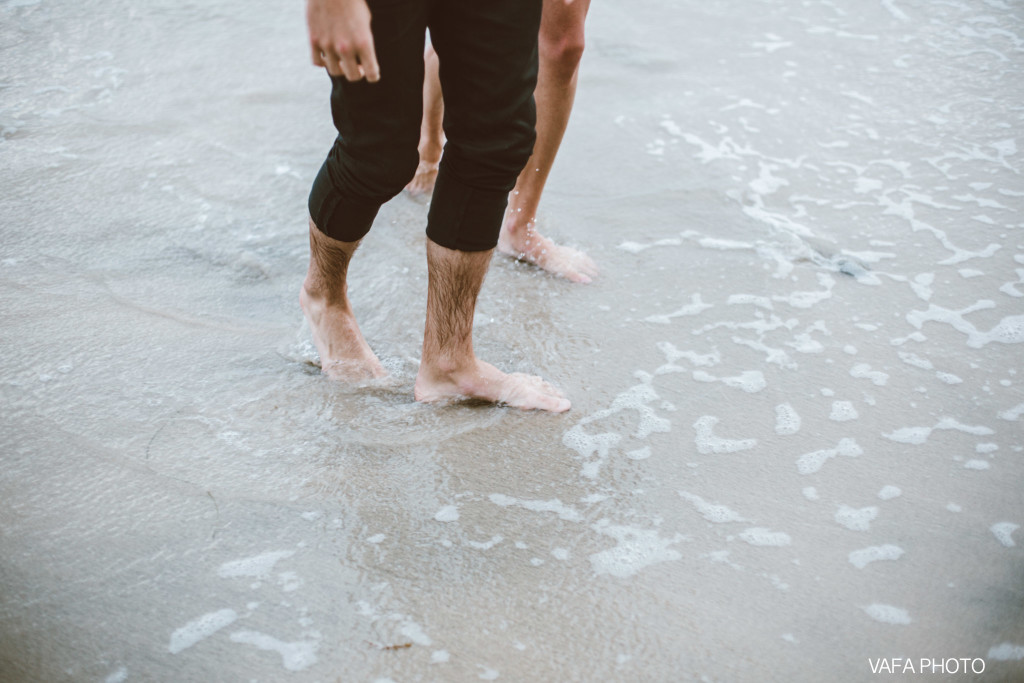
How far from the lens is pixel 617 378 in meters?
2.01

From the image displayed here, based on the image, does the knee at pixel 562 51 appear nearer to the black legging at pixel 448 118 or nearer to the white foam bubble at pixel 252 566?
the black legging at pixel 448 118

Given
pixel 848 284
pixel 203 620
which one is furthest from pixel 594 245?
pixel 203 620

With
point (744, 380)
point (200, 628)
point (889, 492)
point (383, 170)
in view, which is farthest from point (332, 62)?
point (889, 492)

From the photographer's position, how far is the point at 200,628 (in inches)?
50.0

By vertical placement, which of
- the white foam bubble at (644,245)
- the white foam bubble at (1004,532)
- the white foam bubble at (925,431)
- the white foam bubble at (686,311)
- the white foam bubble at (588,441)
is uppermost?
the white foam bubble at (644,245)

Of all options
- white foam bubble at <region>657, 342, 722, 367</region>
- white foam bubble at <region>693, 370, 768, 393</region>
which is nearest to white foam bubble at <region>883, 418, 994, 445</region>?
white foam bubble at <region>693, 370, 768, 393</region>

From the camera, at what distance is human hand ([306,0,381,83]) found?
117 centimetres

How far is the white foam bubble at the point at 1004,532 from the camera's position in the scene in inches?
61.8

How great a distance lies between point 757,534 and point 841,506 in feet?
0.76

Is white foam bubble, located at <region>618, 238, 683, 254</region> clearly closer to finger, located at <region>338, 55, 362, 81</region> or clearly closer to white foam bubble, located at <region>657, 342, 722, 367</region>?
white foam bubble, located at <region>657, 342, 722, 367</region>

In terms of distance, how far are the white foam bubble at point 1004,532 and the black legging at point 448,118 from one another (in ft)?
4.10

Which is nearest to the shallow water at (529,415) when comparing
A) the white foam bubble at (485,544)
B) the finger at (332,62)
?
the white foam bubble at (485,544)

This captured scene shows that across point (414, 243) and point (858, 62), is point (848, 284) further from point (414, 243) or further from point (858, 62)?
point (858, 62)

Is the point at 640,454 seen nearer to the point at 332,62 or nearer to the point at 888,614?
the point at 888,614
